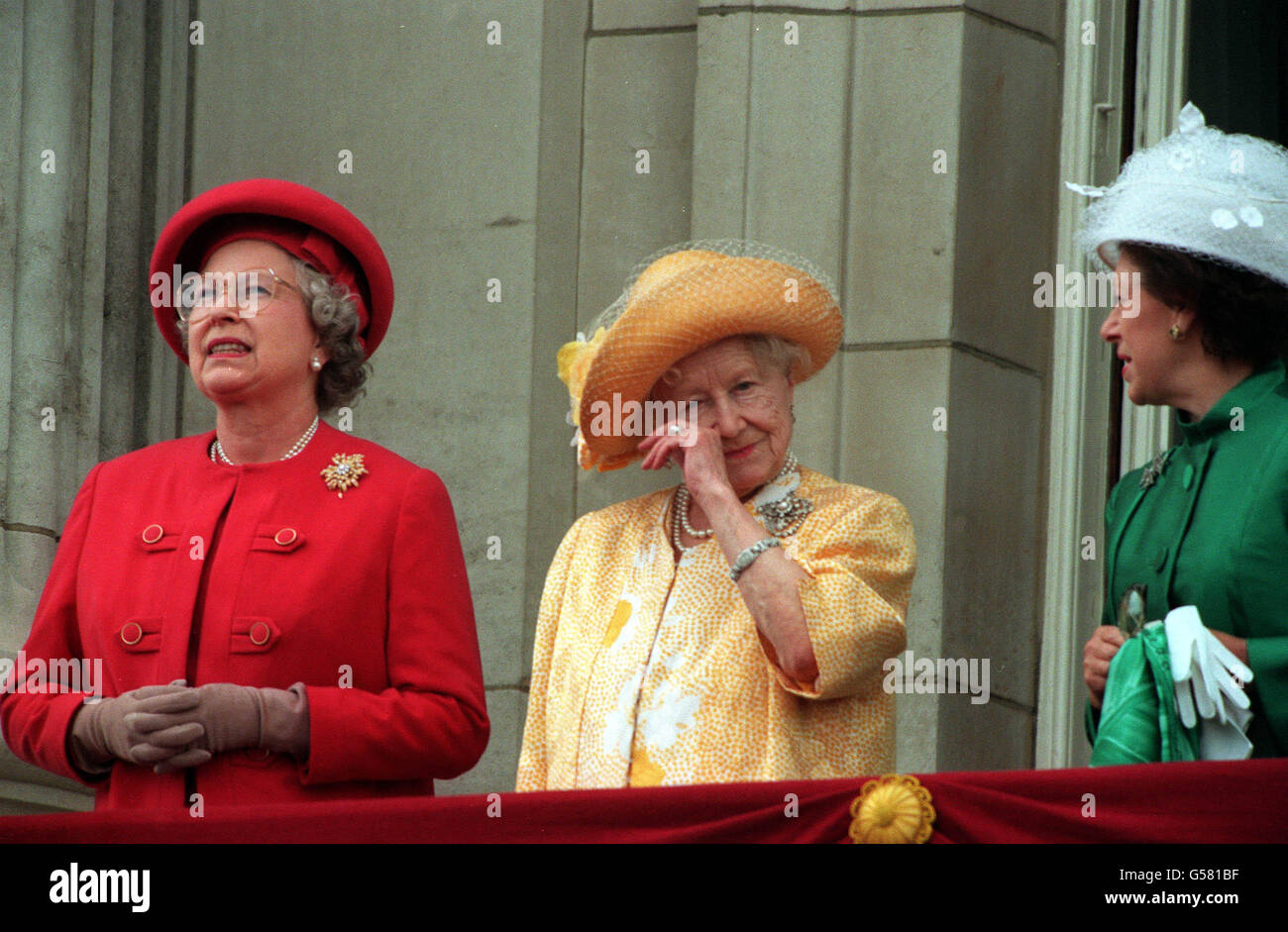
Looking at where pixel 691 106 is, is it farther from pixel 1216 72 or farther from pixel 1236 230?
pixel 1236 230

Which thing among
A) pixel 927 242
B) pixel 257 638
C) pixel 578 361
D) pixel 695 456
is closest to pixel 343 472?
pixel 257 638

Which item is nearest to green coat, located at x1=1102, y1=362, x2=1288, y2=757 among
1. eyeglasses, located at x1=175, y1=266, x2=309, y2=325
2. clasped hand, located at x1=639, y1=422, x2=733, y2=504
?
clasped hand, located at x1=639, y1=422, x2=733, y2=504

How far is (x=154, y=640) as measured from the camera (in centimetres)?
457

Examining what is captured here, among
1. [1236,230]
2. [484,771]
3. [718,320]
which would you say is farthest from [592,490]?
[1236,230]

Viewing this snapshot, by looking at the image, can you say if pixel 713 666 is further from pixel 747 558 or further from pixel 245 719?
pixel 245 719

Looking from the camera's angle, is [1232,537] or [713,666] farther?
[713,666]

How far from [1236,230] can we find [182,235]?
2032mm

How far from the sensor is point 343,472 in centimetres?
477

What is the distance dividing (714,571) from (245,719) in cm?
95

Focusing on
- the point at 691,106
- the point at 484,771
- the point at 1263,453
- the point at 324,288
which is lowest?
the point at 484,771

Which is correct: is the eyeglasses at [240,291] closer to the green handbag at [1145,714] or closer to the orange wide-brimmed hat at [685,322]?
the orange wide-brimmed hat at [685,322]

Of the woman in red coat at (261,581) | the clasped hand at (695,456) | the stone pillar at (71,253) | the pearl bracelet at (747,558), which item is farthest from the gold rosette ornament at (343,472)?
the stone pillar at (71,253)

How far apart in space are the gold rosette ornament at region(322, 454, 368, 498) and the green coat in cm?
145

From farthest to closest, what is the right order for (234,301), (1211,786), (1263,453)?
(234,301) < (1263,453) < (1211,786)
